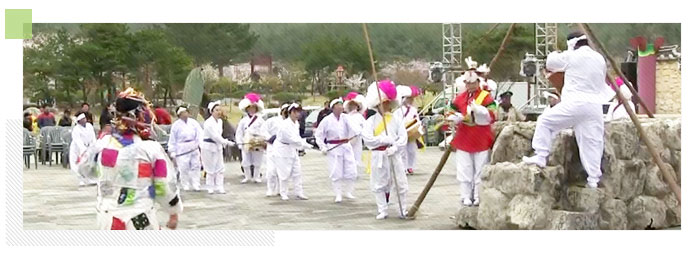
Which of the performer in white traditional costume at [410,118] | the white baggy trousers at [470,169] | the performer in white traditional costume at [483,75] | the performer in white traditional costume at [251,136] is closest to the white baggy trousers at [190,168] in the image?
the performer in white traditional costume at [251,136]

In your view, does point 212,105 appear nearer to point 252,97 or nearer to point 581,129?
point 252,97

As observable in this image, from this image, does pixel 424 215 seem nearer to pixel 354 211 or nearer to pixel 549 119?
pixel 354 211

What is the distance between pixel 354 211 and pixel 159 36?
3276mm

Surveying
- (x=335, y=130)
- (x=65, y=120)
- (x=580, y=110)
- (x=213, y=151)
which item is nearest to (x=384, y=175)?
(x=580, y=110)

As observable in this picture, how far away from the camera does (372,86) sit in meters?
11.4

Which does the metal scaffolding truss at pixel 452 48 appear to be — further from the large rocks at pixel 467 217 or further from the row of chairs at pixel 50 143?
the row of chairs at pixel 50 143

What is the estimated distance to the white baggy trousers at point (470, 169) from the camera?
11039 millimetres

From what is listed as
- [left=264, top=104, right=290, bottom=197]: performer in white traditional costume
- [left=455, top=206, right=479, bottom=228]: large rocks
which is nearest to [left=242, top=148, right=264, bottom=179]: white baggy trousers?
[left=264, top=104, right=290, bottom=197]: performer in white traditional costume

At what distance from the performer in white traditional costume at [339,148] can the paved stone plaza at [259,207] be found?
223 mm

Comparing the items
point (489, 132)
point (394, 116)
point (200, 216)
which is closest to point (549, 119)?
point (489, 132)

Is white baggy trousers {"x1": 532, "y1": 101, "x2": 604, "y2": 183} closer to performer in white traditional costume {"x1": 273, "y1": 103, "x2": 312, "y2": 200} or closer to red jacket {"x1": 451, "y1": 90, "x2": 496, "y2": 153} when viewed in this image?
red jacket {"x1": 451, "y1": 90, "x2": 496, "y2": 153}

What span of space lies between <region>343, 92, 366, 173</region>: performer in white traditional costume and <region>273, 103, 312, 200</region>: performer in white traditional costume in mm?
732

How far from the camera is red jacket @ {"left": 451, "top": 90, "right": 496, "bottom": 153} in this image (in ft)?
36.0

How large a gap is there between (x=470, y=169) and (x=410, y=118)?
321cm
